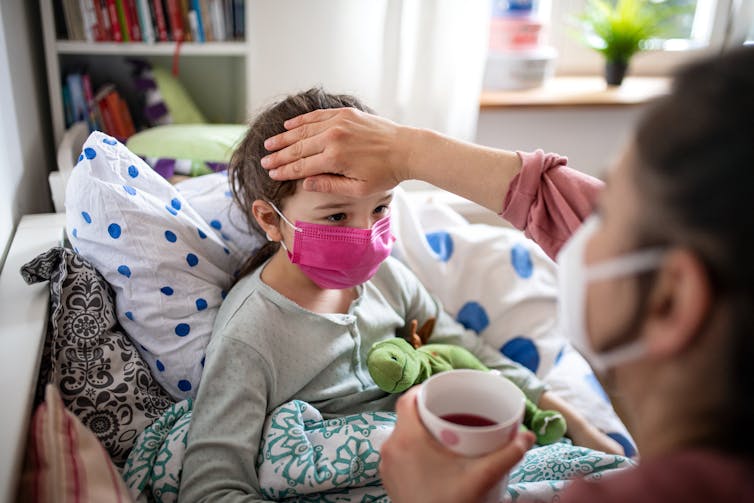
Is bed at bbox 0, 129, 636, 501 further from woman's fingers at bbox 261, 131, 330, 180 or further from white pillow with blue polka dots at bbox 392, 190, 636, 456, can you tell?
woman's fingers at bbox 261, 131, 330, 180

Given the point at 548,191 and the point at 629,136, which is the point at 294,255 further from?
the point at 629,136

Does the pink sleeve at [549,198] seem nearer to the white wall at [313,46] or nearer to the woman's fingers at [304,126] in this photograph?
the woman's fingers at [304,126]

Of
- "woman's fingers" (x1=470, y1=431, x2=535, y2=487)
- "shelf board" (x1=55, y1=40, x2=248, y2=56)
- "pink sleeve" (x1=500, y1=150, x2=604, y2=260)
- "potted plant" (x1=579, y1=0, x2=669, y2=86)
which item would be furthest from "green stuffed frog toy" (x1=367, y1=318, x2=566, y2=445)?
"potted plant" (x1=579, y1=0, x2=669, y2=86)

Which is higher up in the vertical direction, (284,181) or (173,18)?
(173,18)

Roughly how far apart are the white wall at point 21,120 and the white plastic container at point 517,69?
4.87ft

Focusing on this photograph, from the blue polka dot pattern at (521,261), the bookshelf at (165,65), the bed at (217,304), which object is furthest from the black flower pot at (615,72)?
the bookshelf at (165,65)

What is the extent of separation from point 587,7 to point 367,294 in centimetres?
181

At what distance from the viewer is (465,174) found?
4.09 ft

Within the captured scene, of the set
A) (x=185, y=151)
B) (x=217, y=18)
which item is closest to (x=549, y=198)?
(x=185, y=151)

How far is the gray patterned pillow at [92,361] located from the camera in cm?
123

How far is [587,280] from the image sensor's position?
73 centimetres

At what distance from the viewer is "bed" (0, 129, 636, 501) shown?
1.17 meters

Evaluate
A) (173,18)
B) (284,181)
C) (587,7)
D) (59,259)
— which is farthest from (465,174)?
(587,7)

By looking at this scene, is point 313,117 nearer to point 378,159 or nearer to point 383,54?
point 378,159
